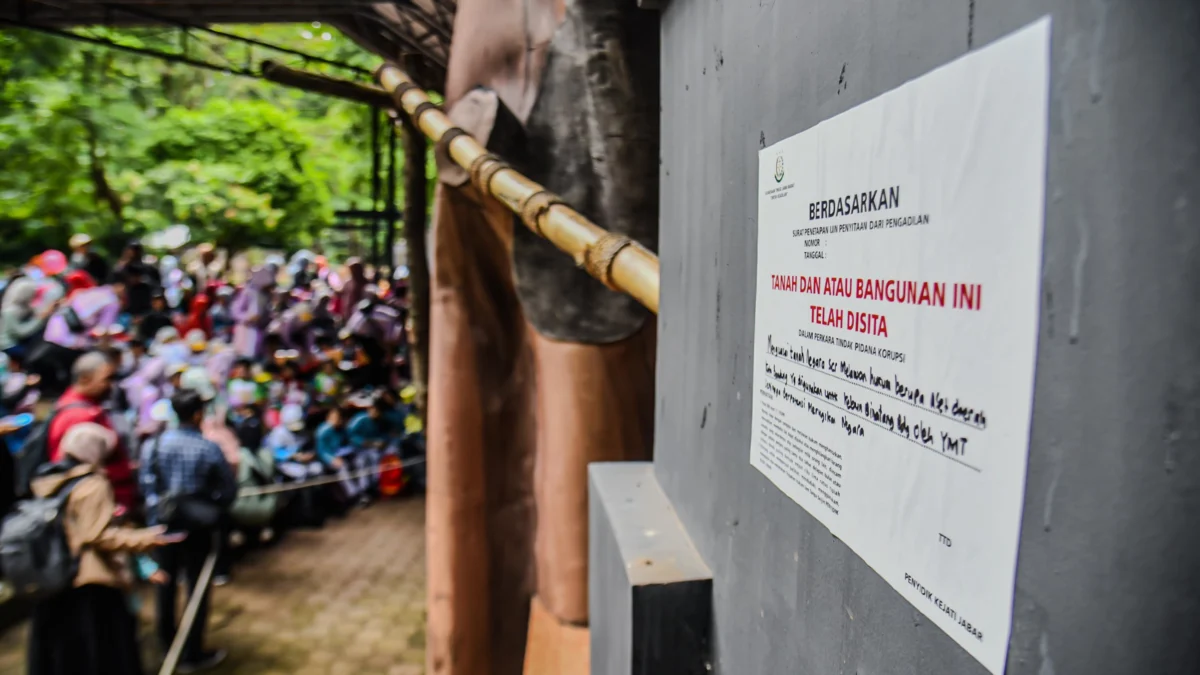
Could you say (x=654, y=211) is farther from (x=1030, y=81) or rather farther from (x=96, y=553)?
(x=96, y=553)

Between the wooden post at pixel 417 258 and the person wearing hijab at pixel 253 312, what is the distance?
82.1 inches

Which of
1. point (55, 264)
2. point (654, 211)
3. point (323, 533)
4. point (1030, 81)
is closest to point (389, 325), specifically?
point (323, 533)

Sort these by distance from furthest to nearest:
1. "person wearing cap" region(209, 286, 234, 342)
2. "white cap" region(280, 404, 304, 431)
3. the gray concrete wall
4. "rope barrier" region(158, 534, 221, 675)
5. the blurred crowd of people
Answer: "person wearing cap" region(209, 286, 234, 342)
"white cap" region(280, 404, 304, 431)
"rope barrier" region(158, 534, 221, 675)
the blurred crowd of people
the gray concrete wall

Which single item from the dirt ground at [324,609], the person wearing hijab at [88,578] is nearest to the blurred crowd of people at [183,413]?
the person wearing hijab at [88,578]

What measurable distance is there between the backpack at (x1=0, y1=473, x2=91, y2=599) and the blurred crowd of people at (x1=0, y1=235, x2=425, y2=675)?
0.04 metres

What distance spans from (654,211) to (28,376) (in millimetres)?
6200

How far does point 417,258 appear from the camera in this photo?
6023 mm

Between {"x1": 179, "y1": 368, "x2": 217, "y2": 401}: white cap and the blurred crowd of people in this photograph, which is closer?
the blurred crowd of people

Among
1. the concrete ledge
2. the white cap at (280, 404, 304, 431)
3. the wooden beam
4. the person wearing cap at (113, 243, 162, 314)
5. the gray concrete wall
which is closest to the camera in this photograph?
the gray concrete wall

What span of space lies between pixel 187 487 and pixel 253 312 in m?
4.29

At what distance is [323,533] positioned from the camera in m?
5.53

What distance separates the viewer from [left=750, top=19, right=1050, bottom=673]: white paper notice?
15.1 inches

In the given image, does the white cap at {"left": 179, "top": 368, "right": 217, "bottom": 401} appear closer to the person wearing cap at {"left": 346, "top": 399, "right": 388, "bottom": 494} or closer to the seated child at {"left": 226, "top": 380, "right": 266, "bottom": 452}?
the seated child at {"left": 226, "top": 380, "right": 266, "bottom": 452}

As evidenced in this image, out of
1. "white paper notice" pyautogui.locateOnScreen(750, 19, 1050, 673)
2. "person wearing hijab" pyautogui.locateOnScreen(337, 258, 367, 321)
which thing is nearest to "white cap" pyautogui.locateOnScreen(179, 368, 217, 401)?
"person wearing hijab" pyautogui.locateOnScreen(337, 258, 367, 321)
